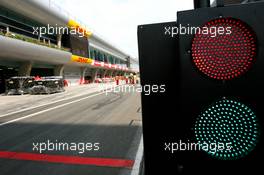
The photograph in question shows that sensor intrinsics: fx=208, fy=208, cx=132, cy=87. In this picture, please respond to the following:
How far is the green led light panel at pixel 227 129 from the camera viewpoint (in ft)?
3.70

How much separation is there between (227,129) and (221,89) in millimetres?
232

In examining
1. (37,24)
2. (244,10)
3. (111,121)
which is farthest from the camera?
(37,24)

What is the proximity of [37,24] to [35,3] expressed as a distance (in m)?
7.76

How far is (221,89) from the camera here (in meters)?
1.12

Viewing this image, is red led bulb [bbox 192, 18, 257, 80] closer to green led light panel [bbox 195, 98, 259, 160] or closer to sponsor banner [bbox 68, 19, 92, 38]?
green led light panel [bbox 195, 98, 259, 160]

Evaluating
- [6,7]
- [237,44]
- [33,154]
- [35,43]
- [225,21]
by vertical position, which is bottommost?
[33,154]

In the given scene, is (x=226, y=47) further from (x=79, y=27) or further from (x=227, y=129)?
(x=79, y=27)

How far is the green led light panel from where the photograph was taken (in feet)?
3.70

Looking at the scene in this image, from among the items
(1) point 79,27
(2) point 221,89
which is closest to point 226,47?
(2) point 221,89

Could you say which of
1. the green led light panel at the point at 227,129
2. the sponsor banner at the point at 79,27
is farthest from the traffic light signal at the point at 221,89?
the sponsor banner at the point at 79,27

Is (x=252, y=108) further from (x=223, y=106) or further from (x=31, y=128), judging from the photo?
(x=31, y=128)

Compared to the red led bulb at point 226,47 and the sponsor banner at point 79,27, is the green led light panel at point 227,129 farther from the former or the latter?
the sponsor banner at point 79,27

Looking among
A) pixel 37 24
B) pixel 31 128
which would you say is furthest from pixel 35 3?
Answer: pixel 31 128

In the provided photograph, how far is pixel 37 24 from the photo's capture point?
3334cm
